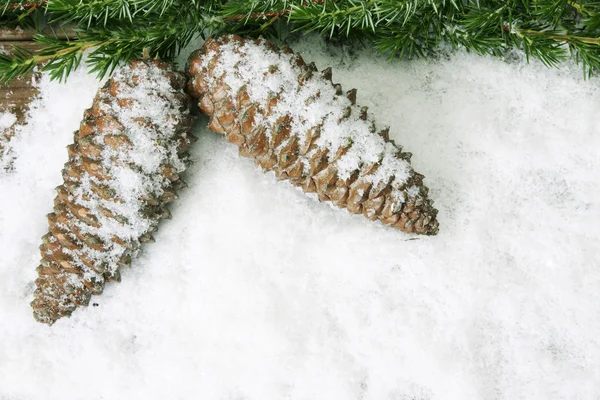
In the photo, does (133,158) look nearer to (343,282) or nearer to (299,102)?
(299,102)

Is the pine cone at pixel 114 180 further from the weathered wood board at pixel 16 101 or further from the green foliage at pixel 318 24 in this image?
the weathered wood board at pixel 16 101

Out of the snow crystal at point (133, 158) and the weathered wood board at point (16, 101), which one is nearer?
the snow crystal at point (133, 158)

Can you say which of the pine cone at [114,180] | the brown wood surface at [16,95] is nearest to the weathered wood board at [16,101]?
the brown wood surface at [16,95]

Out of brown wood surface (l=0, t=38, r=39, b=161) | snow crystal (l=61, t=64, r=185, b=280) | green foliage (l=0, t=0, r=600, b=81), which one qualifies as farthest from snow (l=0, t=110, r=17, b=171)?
snow crystal (l=61, t=64, r=185, b=280)

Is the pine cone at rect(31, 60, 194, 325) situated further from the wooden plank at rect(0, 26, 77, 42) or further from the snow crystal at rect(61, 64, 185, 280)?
the wooden plank at rect(0, 26, 77, 42)

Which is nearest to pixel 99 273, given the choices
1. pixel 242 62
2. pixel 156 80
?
pixel 156 80

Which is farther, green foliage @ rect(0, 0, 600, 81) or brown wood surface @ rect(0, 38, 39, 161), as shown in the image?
brown wood surface @ rect(0, 38, 39, 161)

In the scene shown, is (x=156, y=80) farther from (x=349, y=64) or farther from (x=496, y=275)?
(x=496, y=275)

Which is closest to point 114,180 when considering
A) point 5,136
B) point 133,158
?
point 133,158
